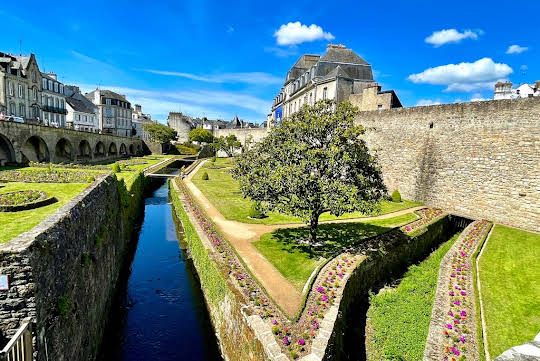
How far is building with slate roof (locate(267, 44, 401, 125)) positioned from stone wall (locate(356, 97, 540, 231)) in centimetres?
533

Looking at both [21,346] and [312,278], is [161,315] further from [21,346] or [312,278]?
[21,346]

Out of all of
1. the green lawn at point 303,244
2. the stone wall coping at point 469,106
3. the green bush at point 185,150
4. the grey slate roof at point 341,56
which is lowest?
the green lawn at point 303,244

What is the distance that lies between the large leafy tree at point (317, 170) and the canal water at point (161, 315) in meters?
5.50

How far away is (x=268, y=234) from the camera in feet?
50.7

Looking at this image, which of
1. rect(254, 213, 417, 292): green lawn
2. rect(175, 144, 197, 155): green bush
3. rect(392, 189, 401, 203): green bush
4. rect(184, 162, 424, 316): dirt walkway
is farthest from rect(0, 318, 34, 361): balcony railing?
rect(175, 144, 197, 155): green bush

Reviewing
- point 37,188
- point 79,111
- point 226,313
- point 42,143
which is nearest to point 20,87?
point 42,143

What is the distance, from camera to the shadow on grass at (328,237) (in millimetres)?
13078

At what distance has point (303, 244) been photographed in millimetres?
13812

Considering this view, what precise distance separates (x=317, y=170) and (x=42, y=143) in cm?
3517

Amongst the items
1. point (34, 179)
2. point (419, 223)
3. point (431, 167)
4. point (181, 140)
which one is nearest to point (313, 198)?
point (419, 223)

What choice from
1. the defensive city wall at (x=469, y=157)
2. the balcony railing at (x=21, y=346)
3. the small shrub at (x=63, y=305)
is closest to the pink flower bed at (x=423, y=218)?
the defensive city wall at (x=469, y=157)

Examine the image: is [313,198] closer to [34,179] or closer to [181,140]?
[34,179]

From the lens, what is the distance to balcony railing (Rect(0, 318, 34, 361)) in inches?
195

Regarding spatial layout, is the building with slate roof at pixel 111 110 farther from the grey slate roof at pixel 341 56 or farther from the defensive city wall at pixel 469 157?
the defensive city wall at pixel 469 157
